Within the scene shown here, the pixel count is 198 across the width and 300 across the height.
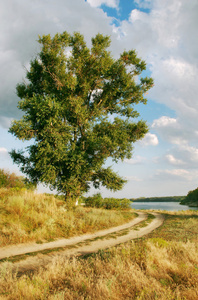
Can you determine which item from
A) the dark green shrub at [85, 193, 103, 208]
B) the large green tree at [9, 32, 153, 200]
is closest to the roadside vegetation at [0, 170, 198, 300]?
the large green tree at [9, 32, 153, 200]

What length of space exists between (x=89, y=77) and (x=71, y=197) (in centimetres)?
1213

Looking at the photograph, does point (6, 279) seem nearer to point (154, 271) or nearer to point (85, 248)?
point (154, 271)

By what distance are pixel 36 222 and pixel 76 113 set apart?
1024 cm

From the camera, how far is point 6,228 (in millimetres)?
8453

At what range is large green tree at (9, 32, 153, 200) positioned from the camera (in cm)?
1556

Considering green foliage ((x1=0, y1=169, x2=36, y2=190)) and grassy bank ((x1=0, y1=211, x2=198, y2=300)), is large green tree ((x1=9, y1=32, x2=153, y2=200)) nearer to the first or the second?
→ green foliage ((x1=0, y1=169, x2=36, y2=190))

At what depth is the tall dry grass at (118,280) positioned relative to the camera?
12.3 feet

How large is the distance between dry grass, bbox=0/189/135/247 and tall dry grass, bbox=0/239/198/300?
12.3 ft

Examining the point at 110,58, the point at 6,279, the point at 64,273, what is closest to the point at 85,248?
the point at 64,273

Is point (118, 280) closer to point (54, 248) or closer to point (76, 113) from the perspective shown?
point (54, 248)

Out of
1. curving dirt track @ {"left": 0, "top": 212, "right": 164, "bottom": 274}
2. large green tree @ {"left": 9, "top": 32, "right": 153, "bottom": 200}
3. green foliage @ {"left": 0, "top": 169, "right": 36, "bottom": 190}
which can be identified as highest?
large green tree @ {"left": 9, "top": 32, "right": 153, "bottom": 200}

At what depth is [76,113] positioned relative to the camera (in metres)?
17.0

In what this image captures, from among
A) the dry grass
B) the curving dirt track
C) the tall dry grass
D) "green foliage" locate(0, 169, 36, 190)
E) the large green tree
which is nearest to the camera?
the tall dry grass

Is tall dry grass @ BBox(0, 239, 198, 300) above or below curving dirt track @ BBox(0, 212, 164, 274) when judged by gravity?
above
